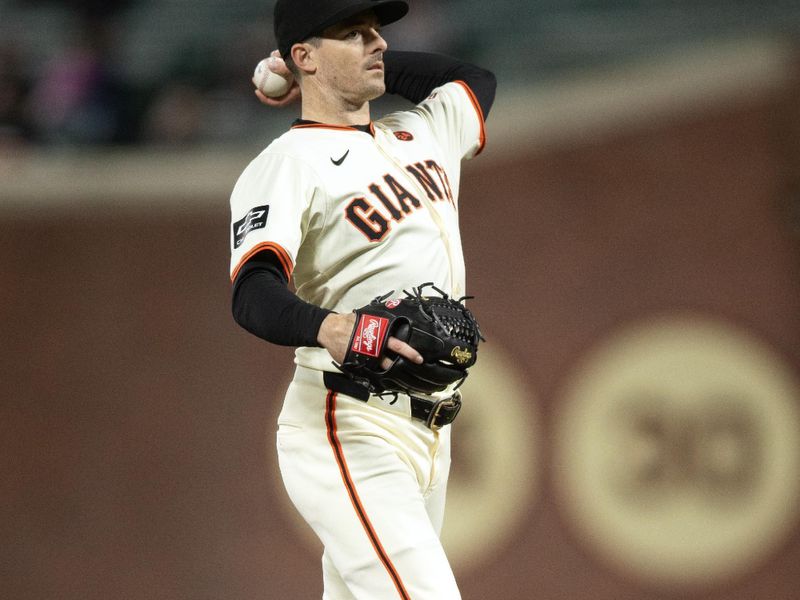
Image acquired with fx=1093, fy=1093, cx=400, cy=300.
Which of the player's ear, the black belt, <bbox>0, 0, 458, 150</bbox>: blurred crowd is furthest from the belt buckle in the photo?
<bbox>0, 0, 458, 150</bbox>: blurred crowd

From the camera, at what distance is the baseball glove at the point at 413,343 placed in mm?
2084

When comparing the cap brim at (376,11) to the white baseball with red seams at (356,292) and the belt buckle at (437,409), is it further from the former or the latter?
the belt buckle at (437,409)

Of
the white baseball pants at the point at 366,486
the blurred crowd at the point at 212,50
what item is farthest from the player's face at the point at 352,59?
the blurred crowd at the point at 212,50

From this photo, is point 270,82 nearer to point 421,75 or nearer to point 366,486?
point 421,75

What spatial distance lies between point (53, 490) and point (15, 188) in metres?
1.41

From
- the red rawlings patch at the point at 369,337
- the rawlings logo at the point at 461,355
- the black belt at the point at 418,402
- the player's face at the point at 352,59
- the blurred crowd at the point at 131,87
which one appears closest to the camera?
the red rawlings patch at the point at 369,337

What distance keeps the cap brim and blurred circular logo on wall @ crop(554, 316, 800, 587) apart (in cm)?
243

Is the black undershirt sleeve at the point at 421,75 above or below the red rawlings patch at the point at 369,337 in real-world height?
above

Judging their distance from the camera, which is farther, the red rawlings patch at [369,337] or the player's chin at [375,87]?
the player's chin at [375,87]

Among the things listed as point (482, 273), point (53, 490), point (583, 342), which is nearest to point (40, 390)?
point (53, 490)

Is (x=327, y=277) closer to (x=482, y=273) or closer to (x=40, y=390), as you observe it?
(x=482, y=273)

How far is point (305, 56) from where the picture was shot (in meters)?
2.65

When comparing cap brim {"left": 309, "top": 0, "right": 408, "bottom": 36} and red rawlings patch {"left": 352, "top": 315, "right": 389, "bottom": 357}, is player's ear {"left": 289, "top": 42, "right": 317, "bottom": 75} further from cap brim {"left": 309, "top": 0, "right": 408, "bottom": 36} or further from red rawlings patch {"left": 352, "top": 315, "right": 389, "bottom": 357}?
red rawlings patch {"left": 352, "top": 315, "right": 389, "bottom": 357}

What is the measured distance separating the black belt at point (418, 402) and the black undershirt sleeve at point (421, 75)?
3.62 feet
